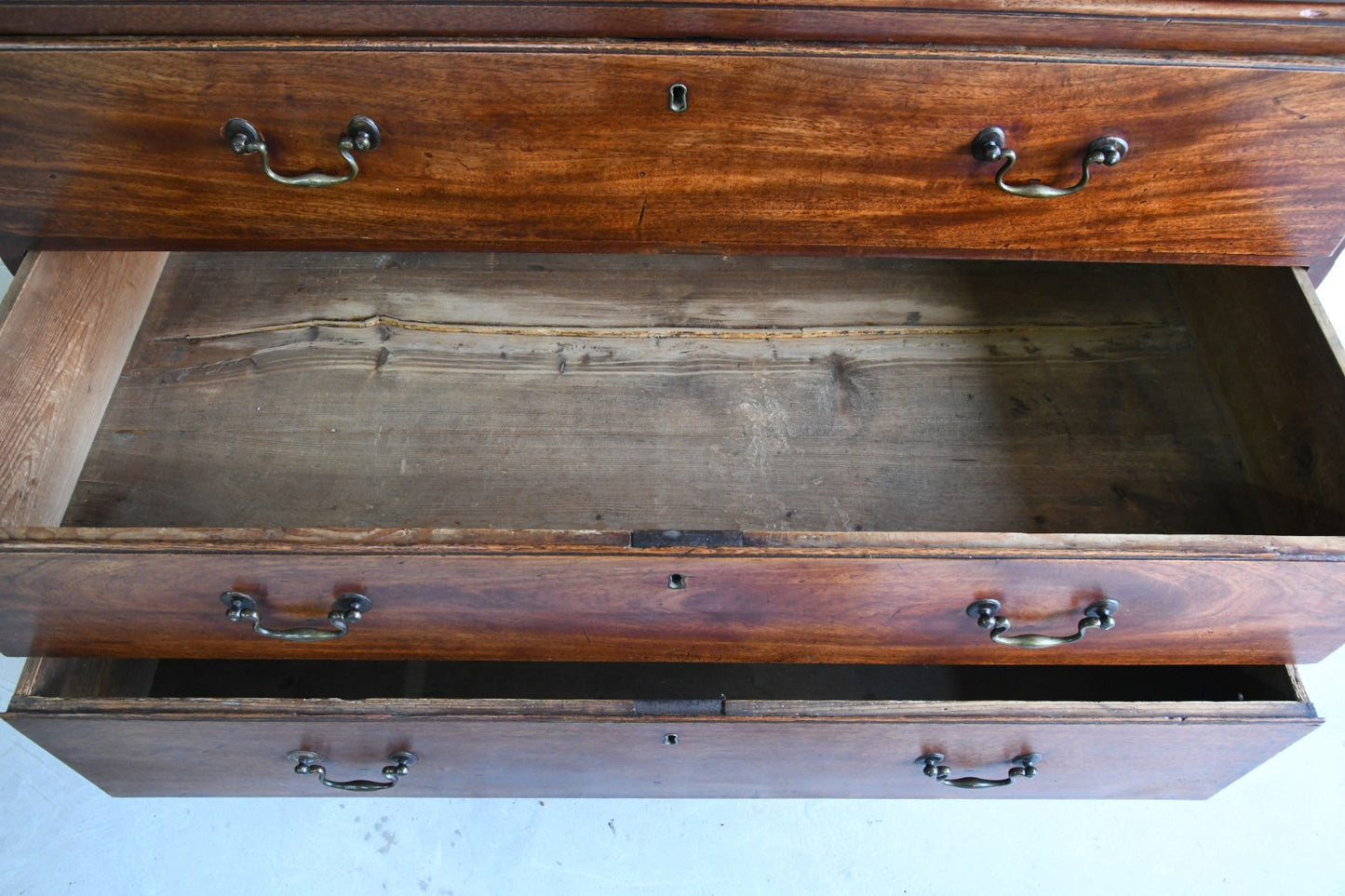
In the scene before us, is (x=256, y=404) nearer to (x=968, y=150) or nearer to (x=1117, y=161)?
(x=968, y=150)

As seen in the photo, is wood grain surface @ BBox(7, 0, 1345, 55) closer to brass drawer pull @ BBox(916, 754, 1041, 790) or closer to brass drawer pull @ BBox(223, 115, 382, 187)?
brass drawer pull @ BBox(223, 115, 382, 187)

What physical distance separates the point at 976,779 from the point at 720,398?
0.47 metres

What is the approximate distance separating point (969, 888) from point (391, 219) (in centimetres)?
93

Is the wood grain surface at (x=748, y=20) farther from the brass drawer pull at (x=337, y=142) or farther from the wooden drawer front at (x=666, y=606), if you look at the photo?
the wooden drawer front at (x=666, y=606)

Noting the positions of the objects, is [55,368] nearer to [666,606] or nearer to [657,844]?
[666,606]

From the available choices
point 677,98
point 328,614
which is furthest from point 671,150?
point 328,614

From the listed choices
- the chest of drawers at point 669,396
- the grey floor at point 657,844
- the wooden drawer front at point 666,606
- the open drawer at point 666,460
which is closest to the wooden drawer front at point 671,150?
the chest of drawers at point 669,396

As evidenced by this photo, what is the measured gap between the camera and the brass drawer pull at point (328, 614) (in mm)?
810

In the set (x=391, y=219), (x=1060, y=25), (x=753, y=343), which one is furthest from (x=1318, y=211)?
(x=391, y=219)

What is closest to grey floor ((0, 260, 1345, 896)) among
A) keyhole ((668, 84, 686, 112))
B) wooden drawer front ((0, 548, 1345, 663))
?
wooden drawer front ((0, 548, 1345, 663))

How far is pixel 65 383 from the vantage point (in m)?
0.95

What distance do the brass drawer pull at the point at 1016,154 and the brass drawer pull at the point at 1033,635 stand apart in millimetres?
324

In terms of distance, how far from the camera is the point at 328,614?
2.75ft

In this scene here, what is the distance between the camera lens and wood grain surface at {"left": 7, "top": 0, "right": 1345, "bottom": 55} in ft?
2.22
